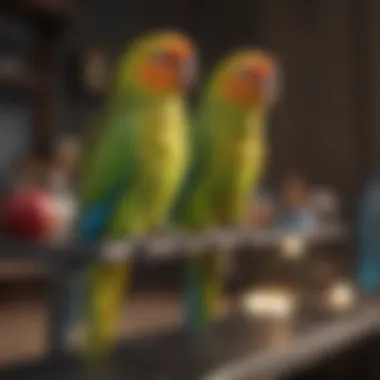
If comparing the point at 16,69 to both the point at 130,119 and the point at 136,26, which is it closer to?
the point at 136,26

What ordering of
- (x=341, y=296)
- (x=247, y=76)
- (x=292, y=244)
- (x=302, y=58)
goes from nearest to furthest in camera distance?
1. (x=247, y=76)
2. (x=292, y=244)
3. (x=341, y=296)
4. (x=302, y=58)

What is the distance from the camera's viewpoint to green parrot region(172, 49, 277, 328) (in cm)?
78

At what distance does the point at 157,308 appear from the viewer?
1027 mm

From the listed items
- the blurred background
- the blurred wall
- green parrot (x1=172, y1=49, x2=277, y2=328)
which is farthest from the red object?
the blurred wall

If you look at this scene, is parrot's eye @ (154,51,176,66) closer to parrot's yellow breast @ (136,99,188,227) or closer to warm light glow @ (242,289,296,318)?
parrot's yellow breast @ (136,99,188,227)

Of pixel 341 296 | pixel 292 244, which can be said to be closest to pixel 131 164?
pixel 292 244

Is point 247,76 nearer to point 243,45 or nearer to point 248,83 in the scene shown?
point 248,83

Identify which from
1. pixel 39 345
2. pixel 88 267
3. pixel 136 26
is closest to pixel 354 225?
pixel 136 26

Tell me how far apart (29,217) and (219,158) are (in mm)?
192

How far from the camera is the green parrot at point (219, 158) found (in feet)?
2.56

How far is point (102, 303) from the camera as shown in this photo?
0.64m

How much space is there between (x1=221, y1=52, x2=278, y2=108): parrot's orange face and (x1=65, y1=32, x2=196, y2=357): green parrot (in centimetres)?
9

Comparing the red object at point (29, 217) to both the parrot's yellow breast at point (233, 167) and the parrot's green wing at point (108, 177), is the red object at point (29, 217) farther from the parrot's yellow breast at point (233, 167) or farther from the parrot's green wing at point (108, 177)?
the parrot's yellow breast at point (233, 167)

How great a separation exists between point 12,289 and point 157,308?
318mm
